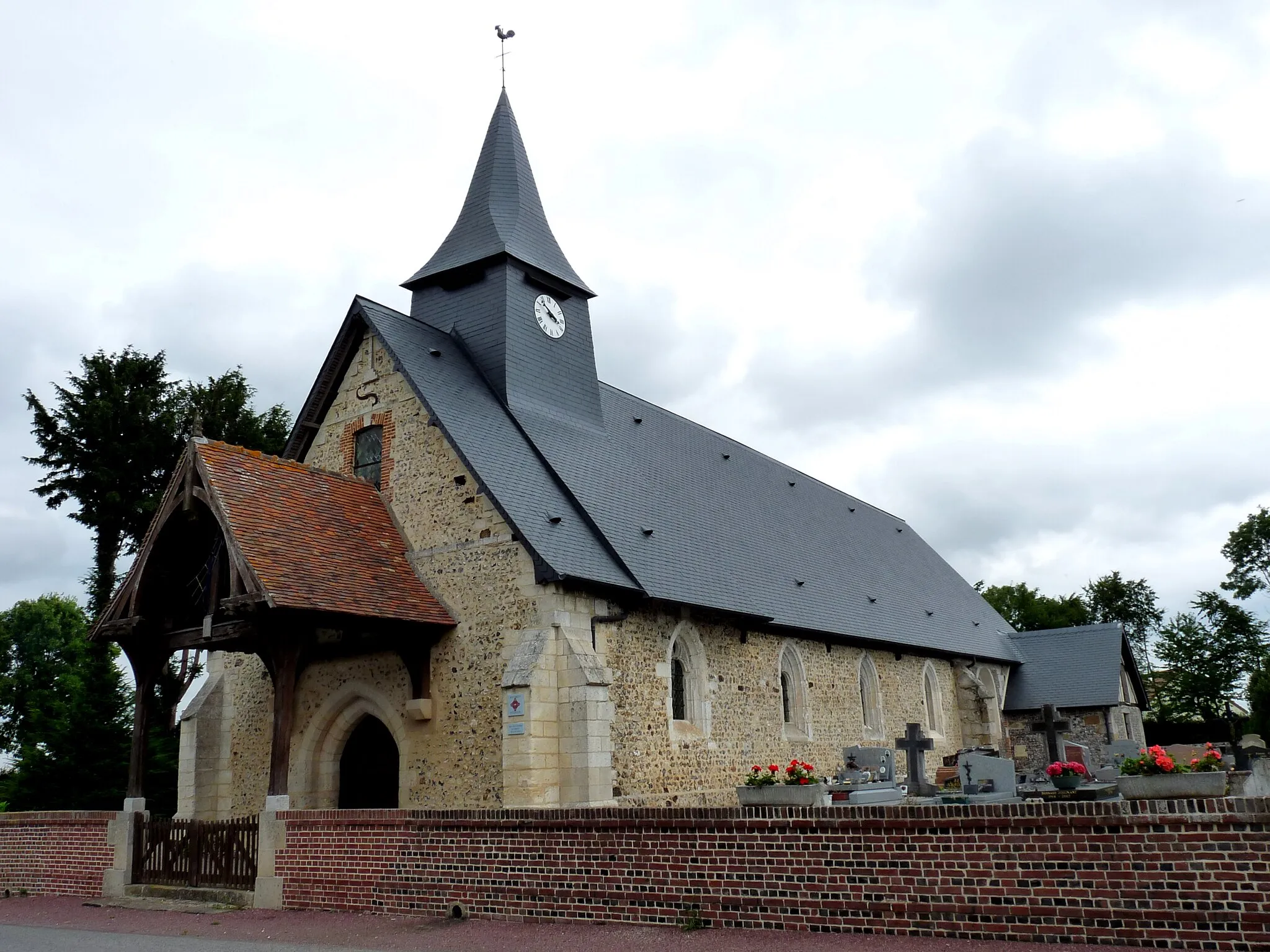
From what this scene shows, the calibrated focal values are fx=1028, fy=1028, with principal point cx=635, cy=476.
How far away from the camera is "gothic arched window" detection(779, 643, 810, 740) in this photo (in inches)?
744

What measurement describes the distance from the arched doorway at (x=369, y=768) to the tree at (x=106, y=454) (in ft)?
46.6

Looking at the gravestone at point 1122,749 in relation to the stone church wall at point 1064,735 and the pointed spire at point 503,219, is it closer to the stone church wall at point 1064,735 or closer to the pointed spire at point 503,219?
the stone church wall at point 1064,735

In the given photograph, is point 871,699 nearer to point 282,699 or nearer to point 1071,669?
point 1071,669

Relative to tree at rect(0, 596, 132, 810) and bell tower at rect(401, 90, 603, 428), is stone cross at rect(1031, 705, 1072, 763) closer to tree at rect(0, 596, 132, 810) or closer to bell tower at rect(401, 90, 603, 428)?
bell tower at rect(401, 90, 603, 428)

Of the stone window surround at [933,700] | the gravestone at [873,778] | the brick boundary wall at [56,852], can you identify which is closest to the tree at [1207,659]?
the stone window surround at [933,700]

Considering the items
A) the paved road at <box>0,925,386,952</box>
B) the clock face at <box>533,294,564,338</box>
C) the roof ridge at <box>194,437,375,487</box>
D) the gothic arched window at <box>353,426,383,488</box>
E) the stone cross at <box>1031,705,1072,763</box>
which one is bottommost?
the paved road at <box>0,925,386,952</box>

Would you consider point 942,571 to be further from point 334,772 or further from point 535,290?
point 334,772

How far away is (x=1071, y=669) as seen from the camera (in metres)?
28.8

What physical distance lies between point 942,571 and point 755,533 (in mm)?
13288

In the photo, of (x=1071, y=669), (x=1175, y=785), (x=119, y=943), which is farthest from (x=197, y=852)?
(x=1071, y=669)

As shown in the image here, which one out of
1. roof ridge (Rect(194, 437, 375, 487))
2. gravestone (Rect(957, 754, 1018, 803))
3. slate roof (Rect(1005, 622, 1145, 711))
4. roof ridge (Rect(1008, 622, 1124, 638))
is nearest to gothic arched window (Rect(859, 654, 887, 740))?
gravestone (Rect(957, 754, 1018, 803))

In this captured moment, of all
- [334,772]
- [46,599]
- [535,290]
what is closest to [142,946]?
[334,772]

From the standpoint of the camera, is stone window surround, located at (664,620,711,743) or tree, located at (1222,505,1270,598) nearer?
stone window surround, located at (664,620,711,743)

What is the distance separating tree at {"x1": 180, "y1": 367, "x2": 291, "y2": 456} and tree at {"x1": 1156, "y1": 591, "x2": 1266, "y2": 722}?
114 ft
